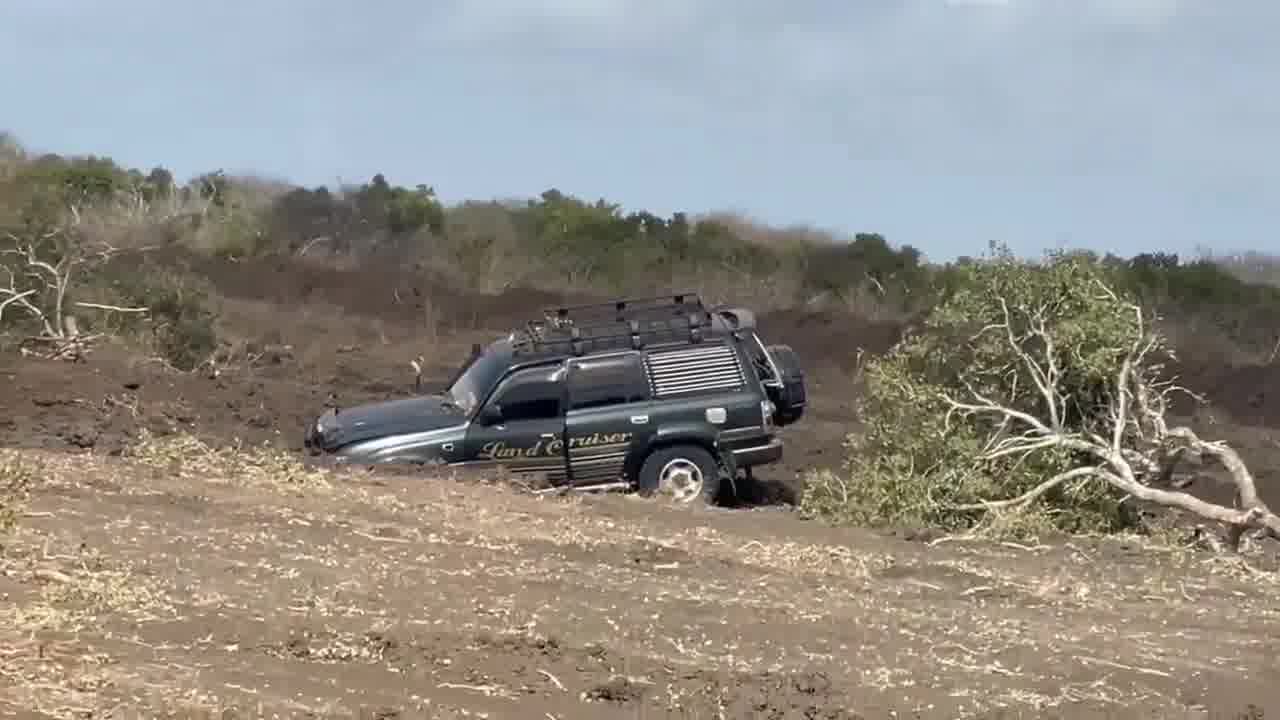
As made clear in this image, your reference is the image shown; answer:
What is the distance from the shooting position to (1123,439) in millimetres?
13344

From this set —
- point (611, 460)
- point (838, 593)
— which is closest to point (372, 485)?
point (611, 460)

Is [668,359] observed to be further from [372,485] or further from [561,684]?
[561,684]

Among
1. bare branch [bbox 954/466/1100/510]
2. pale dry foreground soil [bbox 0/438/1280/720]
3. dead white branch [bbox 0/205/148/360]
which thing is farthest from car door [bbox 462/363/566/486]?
dead white branch [bbox 0/205/148/360]

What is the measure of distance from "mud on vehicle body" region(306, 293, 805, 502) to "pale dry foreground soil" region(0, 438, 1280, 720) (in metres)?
2.39

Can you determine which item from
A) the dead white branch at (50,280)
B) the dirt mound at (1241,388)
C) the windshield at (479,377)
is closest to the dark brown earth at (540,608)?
the windshield at (479,377)

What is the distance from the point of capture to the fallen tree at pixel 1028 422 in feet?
42.2

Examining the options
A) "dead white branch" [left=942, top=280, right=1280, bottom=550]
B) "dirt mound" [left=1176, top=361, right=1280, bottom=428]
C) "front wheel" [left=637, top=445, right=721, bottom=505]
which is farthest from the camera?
"dirt mound" [left=1176, top=361, right=1280, bottom=428]

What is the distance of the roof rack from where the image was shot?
14727mm

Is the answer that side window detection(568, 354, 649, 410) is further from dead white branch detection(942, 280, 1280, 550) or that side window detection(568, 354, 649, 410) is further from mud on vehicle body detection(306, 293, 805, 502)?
dead white branch detection(942, 280, 1280, 550)

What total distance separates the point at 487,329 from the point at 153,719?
94.5ft

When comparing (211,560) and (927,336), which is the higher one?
(927,336)

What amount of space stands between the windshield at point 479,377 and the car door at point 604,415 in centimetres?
64

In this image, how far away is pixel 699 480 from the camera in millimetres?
14281

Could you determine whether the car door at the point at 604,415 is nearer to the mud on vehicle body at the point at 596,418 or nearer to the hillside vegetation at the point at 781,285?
the mud on vehicle body at the point at 596,418
